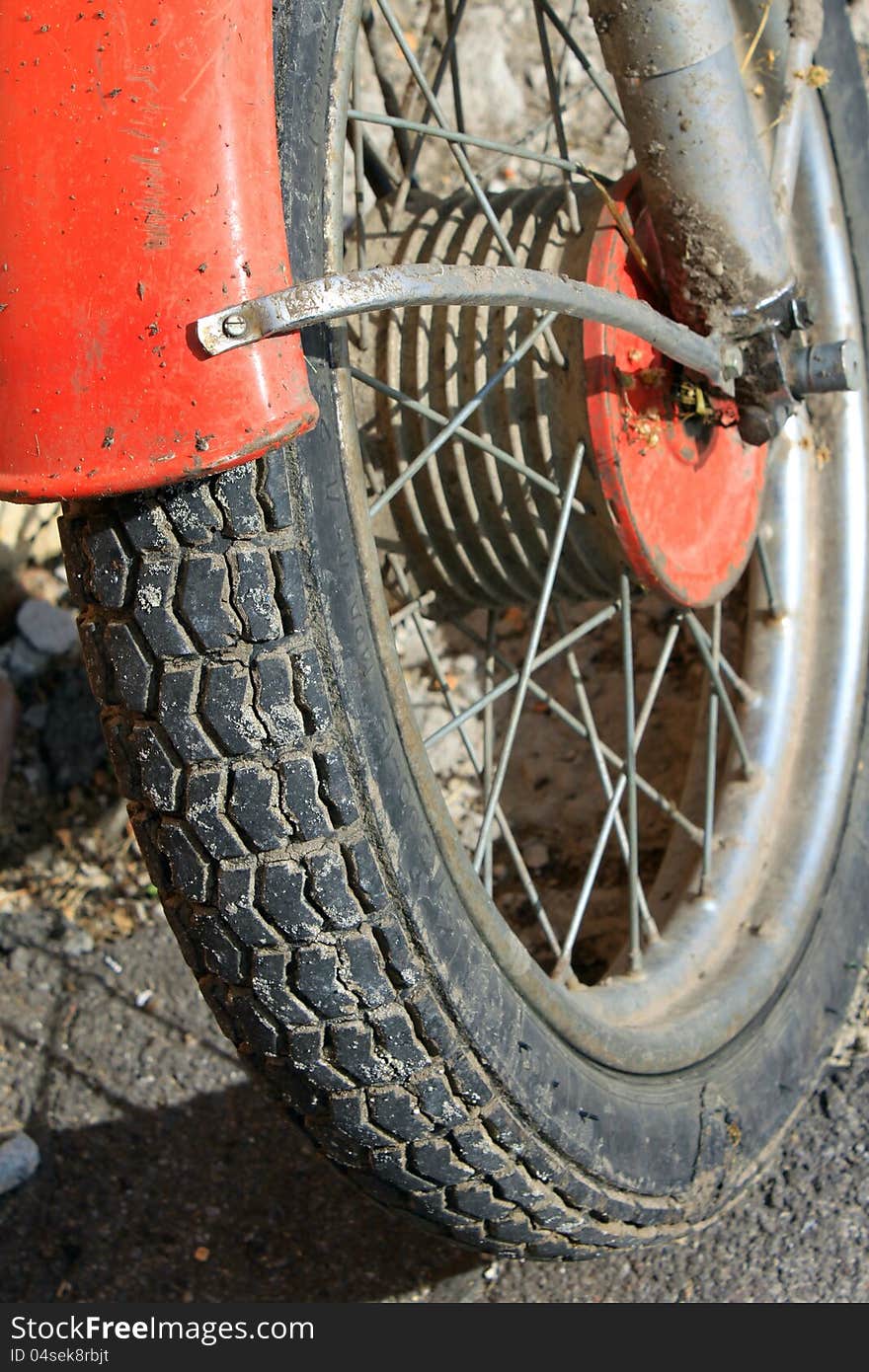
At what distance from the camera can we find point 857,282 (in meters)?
2.27

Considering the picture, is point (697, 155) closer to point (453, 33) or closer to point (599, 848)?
point (453, 33)

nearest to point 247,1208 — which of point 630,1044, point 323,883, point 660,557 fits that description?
point 630,1044

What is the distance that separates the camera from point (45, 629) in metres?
2.58

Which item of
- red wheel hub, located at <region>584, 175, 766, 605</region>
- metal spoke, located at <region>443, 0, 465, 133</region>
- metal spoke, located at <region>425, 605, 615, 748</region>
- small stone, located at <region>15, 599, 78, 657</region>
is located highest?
metal spoke, located at <region>443, 0, 465, 133</region>

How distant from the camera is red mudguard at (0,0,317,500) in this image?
3.59 feet

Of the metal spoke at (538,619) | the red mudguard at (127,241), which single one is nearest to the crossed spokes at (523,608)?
the metal spoke at (538,619)

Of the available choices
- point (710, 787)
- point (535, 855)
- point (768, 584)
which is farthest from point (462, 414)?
point (535, 855)

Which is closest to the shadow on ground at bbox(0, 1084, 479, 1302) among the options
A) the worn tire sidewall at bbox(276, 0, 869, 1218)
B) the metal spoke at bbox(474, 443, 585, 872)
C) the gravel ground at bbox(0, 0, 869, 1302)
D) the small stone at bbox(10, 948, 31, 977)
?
the gravel ground at bbox(0, 0, 869, 1302)

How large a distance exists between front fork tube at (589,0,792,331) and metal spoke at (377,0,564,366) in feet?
0.52

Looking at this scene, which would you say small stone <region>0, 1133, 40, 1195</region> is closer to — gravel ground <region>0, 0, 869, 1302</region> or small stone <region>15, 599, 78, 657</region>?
gravel ground <region>0, 0, 869, 1302</region>

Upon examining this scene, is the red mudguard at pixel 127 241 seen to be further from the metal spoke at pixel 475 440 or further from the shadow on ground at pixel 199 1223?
the shadow on ground at pixel 199 1223

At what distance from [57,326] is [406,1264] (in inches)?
Answer: 55.5

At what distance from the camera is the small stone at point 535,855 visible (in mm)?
2479

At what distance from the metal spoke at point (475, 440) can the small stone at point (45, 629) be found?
112 cm
